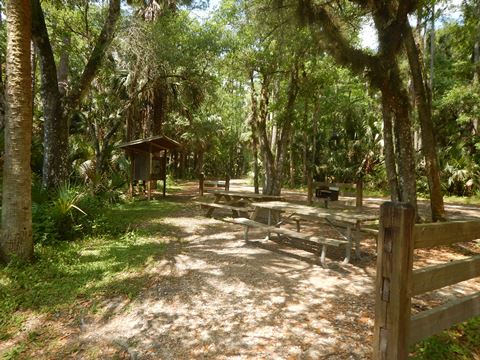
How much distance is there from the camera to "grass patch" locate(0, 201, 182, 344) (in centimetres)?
422

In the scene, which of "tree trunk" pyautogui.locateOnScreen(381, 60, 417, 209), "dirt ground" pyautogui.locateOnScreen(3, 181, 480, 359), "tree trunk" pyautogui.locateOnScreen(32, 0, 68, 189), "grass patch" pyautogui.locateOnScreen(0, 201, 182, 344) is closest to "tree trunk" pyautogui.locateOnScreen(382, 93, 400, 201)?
"tree trunk" pyautogui.locateOnScreen(381, 60, 417, 209)

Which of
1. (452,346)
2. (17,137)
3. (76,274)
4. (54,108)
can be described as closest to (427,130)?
(452,346)

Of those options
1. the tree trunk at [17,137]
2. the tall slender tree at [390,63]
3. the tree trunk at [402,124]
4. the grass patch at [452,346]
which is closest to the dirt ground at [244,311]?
the grass patch at [452,346]

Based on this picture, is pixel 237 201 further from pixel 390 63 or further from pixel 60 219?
pixel 390 63

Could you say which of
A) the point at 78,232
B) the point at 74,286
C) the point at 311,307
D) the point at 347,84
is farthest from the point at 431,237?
the point at 347,84

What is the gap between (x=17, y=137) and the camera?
505 cm

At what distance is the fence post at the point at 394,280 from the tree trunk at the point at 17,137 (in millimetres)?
5118

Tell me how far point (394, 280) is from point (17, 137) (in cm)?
530

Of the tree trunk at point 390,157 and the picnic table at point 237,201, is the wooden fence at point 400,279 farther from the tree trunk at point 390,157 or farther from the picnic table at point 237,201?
the picnic table at point 237,201

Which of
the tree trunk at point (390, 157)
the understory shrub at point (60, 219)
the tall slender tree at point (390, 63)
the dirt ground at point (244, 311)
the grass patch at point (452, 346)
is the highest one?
the tall slender tree at point (390, 63)

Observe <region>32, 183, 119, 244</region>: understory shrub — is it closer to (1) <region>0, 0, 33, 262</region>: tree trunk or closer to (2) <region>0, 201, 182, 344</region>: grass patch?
(2) <region>0, 201, 182, 344</region>: grass patch

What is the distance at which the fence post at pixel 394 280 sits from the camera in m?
2.15

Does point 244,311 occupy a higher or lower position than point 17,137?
lower

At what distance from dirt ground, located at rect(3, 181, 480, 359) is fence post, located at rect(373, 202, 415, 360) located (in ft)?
3.18
